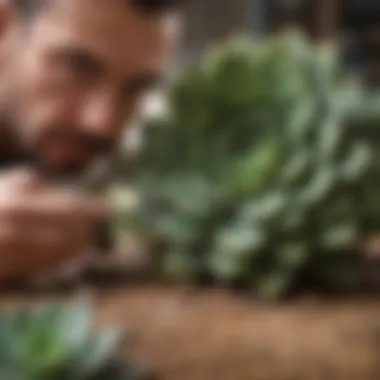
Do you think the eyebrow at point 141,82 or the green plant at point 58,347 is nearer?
the green plant at point 58,347

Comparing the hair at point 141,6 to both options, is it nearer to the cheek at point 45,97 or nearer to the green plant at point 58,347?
the cheek at point 45,97

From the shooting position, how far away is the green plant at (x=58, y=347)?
325 millimetres

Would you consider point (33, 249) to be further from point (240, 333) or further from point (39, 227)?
point (240, 333)

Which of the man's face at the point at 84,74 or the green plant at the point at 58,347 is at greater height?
the man's face at the point at 84,74

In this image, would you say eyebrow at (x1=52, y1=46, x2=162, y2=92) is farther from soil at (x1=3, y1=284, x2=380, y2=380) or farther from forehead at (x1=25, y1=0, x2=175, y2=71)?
soil at (x1=3, y1=284, x2=380, y2=380)

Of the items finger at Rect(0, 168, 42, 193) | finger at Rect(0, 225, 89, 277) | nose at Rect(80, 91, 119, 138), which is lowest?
finger at Rect(0, 225, 89, 277)

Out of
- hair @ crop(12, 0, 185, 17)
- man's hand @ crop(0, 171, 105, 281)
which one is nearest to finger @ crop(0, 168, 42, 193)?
man's hand @ crop(0, 171, 105, 281)

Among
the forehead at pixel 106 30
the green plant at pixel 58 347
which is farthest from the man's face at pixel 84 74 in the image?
the green plant at pixel 58 347

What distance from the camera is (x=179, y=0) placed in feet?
1.75

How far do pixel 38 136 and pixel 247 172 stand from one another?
0.43 ft

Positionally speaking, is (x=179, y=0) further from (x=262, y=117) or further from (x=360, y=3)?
(x=360, y=3)

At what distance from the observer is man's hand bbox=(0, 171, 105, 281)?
431 mm

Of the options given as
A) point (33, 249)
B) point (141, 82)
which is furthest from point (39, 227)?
point (141, 82)

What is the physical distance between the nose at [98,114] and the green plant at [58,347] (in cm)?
15
